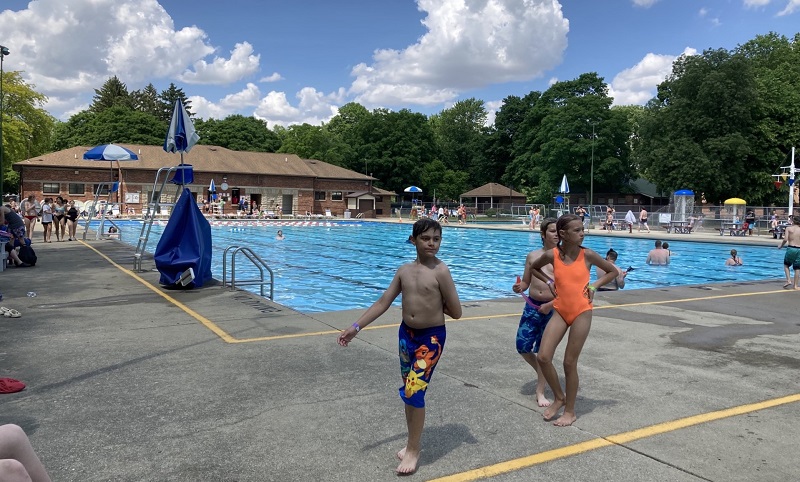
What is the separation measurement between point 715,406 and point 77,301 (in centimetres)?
950

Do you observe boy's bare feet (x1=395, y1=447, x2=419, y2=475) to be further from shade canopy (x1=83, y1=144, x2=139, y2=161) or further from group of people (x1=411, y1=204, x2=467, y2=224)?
group of people (x1=411, y1=204, x2=467, y2=224)

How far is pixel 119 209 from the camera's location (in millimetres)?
49719

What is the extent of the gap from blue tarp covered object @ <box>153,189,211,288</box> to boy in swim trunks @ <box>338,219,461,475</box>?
→ 28.0ft

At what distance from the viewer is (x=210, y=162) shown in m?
59.3

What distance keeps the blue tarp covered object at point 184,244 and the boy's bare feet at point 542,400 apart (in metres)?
8.21

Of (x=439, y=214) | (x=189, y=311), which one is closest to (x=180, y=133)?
(x=189, y=311)

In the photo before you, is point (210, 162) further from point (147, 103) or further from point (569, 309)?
point (569, 309)

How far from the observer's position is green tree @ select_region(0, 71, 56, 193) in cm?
4849

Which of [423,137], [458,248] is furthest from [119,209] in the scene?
[423,137]

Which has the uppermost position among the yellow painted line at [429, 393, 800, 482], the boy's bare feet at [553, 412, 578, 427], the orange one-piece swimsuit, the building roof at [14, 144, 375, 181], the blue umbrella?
the building roof at [14, 144, 375, 181]

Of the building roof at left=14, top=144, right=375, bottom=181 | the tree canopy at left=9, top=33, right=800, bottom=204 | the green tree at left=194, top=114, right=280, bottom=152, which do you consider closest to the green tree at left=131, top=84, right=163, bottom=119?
the tree canopy at left=9, top=33, right=800, bottom=204

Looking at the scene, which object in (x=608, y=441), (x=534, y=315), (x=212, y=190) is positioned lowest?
(x=608, y=441)

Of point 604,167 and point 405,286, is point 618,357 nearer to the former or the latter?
point 405,286

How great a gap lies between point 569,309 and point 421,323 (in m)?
1.43
